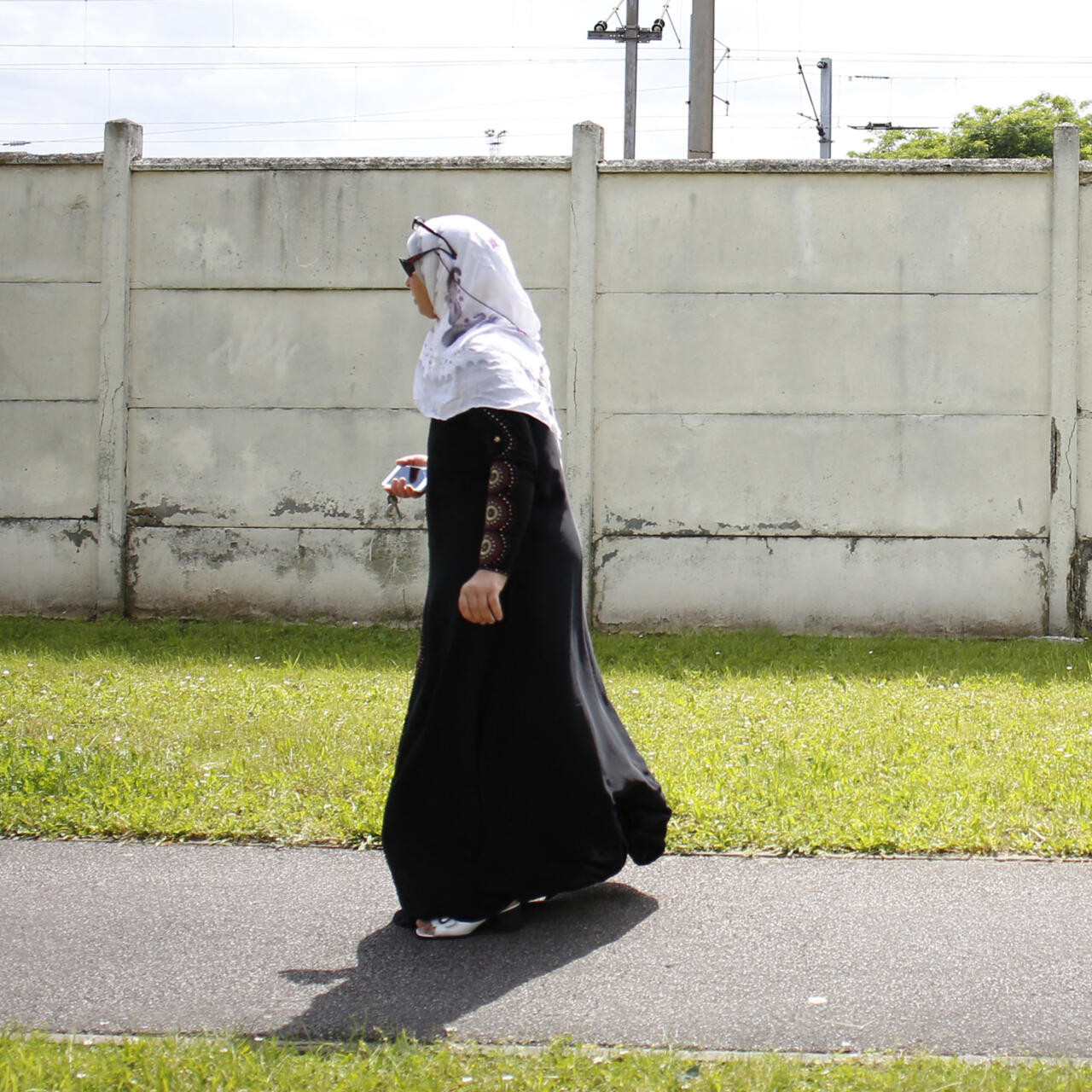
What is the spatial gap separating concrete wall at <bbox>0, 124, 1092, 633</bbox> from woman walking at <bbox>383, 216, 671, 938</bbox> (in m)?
5.37

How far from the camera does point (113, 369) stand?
365 inches

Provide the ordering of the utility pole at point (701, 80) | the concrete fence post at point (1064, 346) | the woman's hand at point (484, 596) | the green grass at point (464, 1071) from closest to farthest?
1. the green grass at point (464, 1071)
2. the woman's hand at point (484, 596)
3. the concrete fence post at point (1064, 346)
4. the utility pole at point (701, 80)

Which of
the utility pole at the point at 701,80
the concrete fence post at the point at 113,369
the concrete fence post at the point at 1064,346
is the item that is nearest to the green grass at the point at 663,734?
the concrete fence post at the point at 113,369

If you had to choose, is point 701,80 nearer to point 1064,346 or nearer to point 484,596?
point 1064,346

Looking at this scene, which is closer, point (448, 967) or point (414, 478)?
point (448, 967)

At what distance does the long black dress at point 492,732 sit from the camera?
3.57 metres

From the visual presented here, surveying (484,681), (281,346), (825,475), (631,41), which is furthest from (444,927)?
(631,41)

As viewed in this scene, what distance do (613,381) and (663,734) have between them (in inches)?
146

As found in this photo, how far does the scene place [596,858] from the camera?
3.67 metres

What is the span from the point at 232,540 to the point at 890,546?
4468 mm

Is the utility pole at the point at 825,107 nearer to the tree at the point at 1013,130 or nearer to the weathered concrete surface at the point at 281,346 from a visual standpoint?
the tree at the point at 1013,130

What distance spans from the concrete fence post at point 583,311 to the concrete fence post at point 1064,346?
3.02m

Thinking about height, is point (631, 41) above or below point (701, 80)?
above

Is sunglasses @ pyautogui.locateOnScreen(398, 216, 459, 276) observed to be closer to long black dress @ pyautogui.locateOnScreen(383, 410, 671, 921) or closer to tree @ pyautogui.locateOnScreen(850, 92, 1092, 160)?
long black dress @ pyautogui.locateOnScreen(383, 410, 671, 921)
